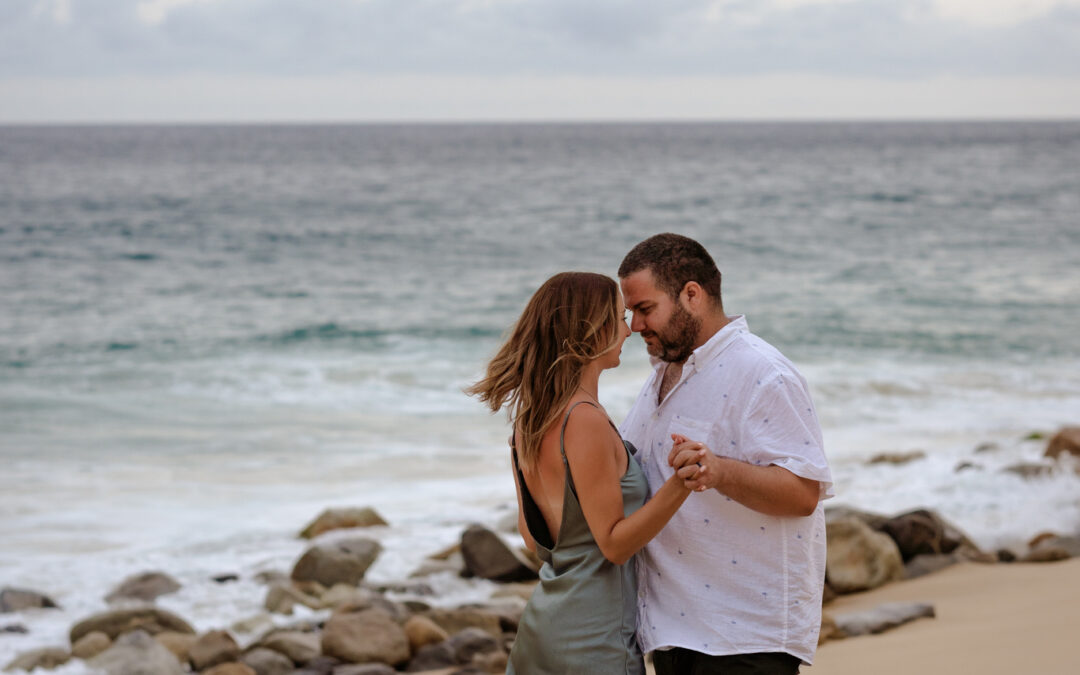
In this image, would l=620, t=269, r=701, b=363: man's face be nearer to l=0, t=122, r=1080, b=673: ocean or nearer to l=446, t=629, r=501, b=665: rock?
l=0, t=122, r=1080, b=673: ocean

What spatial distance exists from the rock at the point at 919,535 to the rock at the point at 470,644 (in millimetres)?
3555

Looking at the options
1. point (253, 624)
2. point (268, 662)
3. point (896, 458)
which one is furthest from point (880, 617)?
point (896, 458)

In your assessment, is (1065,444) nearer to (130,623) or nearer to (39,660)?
(130,623)

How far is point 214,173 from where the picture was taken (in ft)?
219

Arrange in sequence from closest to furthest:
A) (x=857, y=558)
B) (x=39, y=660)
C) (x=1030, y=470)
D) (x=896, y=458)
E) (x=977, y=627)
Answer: (x=977, y=627) → (x=39, y=660) → (x=857, y=558) → (x=1030, y=470) → (x=896, y=458)

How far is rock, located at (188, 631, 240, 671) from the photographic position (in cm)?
649

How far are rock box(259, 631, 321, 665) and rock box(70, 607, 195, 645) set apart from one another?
890 mm

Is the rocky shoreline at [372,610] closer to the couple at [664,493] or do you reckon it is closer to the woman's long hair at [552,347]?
the couple at [664,493]

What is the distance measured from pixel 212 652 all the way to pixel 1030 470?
7.97 metres

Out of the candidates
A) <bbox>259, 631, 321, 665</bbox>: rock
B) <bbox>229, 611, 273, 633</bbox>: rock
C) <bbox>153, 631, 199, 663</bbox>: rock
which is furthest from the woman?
<bbox>229, 611, 273, 633</bbox>: rock

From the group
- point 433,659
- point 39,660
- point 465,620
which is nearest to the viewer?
point 433,659

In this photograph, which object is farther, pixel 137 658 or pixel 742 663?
pixel 137 658

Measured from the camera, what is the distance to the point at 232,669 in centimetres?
613

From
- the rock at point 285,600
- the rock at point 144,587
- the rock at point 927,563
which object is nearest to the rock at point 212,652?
the rock at point 285,600
